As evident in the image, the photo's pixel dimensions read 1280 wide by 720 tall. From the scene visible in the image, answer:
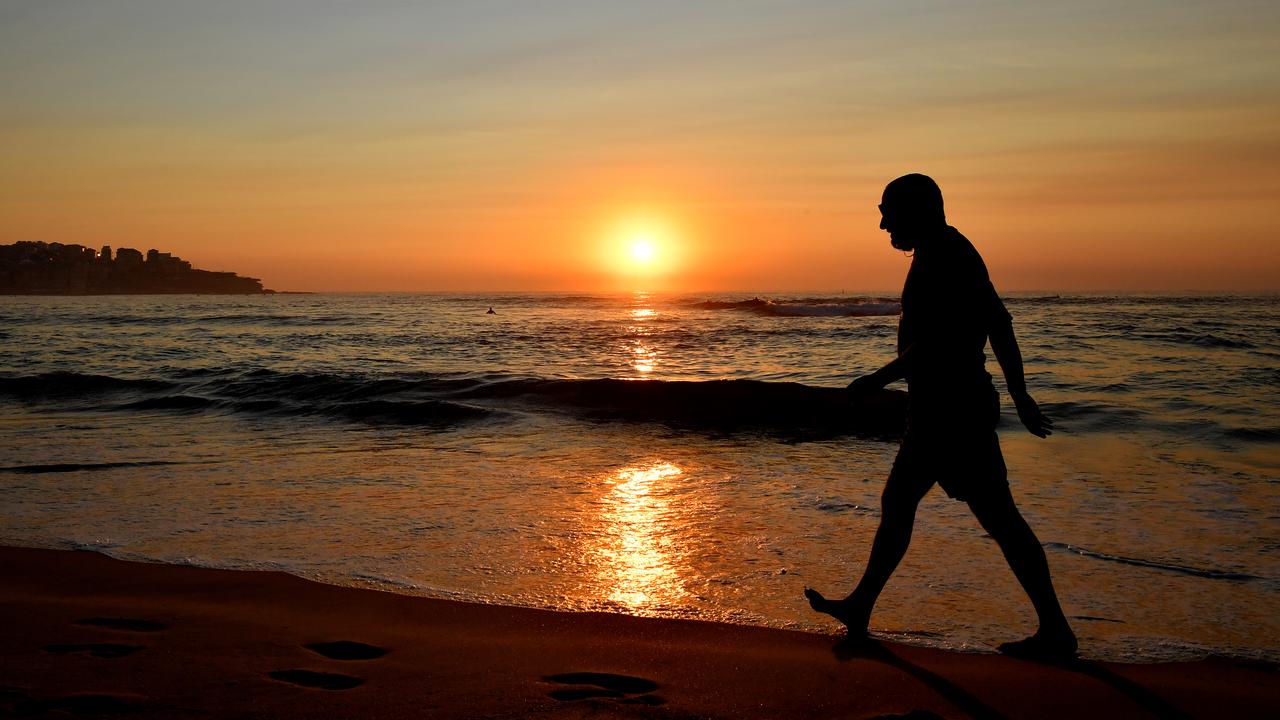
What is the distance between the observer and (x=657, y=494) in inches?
261

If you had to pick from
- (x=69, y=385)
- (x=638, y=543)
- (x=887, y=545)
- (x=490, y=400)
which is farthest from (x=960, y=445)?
(x=69, y=385)

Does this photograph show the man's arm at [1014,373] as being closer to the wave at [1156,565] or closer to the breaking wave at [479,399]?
the wave at [1156,565]

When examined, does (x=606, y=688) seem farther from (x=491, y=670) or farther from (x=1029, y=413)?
(x=1029, y=413)

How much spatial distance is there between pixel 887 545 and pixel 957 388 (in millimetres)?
696

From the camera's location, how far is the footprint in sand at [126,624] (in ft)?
11.8

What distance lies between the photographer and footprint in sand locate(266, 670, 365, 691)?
308cm

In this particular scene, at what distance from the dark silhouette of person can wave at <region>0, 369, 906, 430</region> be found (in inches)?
242

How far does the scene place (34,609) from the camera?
3807 millimetres

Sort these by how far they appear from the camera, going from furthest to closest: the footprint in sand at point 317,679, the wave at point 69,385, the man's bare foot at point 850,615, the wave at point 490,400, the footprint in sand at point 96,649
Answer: the wave at point 69,385
the wave at point 490,400
the man's bare foot at point 850,615
the footprint in sand at point 96,649
the footprint in sand at point 317,679

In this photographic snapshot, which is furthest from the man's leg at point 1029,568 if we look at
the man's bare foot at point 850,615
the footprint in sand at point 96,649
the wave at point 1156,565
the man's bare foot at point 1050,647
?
the footprint in sand at point 96,649

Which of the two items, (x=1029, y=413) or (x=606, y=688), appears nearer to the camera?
(x=606, y=688)

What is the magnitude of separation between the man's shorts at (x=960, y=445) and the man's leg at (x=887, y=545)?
0.27 ft

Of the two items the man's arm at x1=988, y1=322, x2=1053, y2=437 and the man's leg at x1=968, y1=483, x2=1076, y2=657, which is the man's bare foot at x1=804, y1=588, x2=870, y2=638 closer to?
the man's leg at x1=968, y1=483, x2=1076, y2=657

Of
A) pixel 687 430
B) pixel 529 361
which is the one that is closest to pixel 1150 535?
pixel 687 430
